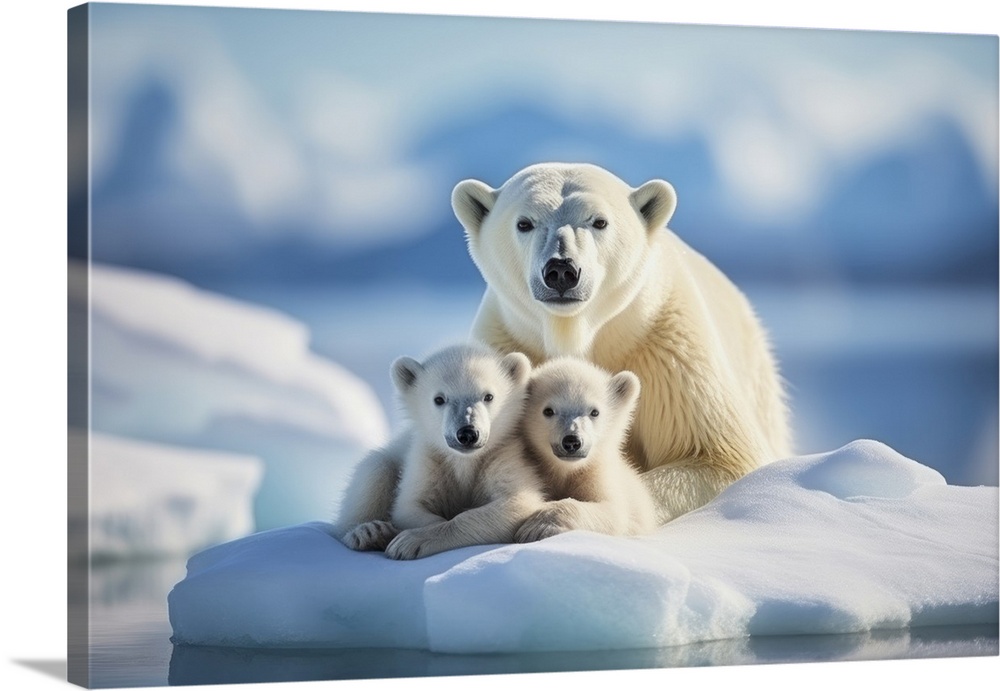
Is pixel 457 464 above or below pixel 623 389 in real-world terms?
below

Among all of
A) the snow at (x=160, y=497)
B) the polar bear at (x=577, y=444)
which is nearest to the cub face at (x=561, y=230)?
the polar bear at (x=577, y=444)

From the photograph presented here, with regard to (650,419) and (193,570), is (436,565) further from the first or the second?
(650,419)

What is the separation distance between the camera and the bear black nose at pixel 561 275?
6930 mm

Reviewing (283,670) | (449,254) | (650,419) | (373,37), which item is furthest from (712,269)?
(283,670)

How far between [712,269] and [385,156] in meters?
1.67

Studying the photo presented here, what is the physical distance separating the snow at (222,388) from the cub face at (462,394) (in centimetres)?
50

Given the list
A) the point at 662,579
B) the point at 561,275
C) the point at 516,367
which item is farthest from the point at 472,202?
the point at 662,579

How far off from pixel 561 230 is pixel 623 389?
0.71 metres

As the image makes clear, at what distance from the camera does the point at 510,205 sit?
7148 mm

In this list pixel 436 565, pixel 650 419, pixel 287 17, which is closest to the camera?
pixel 436 565

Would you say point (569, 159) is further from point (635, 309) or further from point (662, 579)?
point (662, 579)

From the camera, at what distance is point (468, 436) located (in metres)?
6.33

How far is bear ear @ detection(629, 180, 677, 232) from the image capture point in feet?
23.9

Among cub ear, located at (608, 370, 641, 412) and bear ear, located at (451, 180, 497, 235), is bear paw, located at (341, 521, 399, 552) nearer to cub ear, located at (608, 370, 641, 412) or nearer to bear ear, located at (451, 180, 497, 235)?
cub ear, located at (608, 370, 641, 412)
